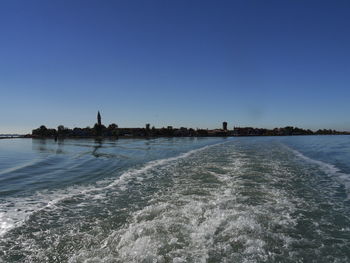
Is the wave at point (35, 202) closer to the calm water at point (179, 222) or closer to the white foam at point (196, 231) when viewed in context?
the calm water at point (179, 222)

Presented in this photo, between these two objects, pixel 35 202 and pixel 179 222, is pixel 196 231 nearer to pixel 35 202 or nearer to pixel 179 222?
pixel 179 222

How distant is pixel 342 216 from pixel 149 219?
6.64 m

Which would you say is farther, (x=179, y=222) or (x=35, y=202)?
(x=35, y=202)

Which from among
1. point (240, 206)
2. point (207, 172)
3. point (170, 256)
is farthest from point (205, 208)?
point (207, 172)

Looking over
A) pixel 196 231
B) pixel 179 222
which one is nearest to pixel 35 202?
pixel 179 222

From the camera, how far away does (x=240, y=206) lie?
875 centimetres

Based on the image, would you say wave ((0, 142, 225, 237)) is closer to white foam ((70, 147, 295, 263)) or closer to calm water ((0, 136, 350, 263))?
calm water ((0, 136, 350, 263))

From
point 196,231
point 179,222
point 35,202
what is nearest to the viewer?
point 196,231

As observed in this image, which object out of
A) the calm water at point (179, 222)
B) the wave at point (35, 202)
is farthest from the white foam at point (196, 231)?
the wave at point (35, 202)

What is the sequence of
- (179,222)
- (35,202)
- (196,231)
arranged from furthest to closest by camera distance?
(35,202), (179,222), (196,231)

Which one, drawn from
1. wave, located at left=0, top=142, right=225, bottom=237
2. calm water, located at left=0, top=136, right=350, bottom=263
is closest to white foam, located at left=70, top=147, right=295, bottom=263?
calm water, located at left=0, top=136, right=350, bottom=263

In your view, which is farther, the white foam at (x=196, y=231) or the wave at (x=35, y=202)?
the wave at (x=35, y=202)

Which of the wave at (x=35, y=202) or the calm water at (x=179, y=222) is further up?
the calm water at (x=179, y=222)

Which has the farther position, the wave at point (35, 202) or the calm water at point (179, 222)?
the wave at point (35, 202)
